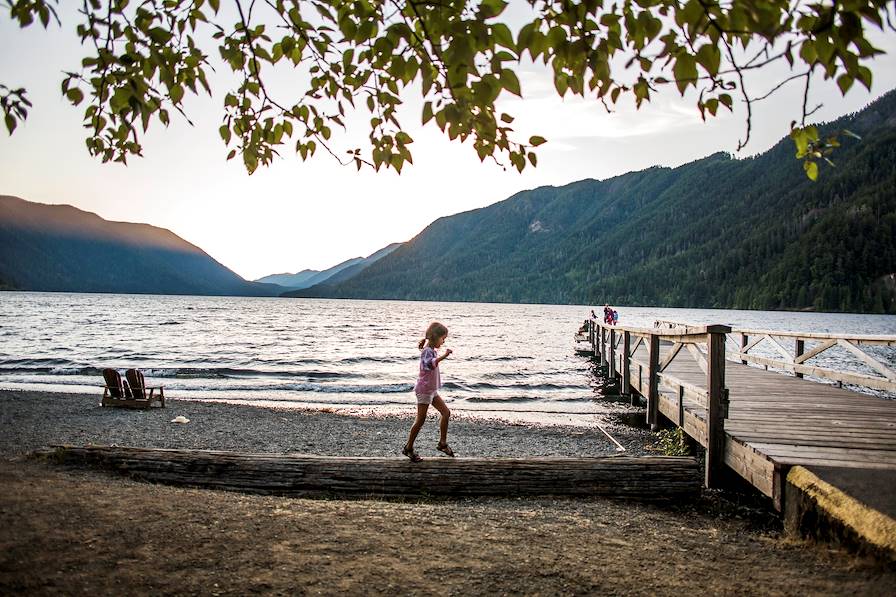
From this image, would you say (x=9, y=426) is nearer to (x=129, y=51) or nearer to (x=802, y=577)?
(x=129, y=51)

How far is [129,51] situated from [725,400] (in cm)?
707

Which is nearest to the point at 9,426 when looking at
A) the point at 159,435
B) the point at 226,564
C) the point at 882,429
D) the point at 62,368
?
the point at 159,435

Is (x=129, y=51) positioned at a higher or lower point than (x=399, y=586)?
higher

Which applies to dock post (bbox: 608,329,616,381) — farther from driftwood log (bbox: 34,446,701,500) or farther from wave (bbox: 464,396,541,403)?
driftwood log (bbox: 34,446,701,500)

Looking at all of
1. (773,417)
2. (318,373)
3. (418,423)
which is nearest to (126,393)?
(318,373)

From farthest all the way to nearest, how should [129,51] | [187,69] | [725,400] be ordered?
[725,400]
[187,69]
[129,51]

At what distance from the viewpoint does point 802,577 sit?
404 centimetres

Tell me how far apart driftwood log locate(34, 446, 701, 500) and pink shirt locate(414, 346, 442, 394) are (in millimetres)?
903

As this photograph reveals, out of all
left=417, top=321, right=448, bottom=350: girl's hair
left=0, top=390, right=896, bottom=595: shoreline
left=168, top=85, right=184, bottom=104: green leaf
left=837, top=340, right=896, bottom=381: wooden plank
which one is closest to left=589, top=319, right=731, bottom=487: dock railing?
left=0, top=390, right=896, bottom=595: shoreline

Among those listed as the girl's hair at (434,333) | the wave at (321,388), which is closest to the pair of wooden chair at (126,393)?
the wave at (321,388)

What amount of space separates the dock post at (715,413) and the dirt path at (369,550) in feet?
3.67

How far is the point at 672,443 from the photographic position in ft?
34.1

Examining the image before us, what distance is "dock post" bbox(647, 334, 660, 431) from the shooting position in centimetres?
1055

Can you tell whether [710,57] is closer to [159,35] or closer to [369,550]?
[159,35]
